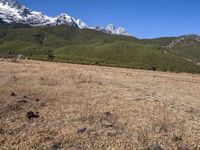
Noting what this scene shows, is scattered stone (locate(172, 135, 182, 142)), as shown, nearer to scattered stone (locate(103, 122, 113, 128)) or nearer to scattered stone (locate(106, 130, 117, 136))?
scattered stone (locate(106, 130, 117, 136))

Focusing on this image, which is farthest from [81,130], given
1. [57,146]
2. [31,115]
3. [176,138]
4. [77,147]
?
[176,138]

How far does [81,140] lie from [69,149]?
4.07 feet

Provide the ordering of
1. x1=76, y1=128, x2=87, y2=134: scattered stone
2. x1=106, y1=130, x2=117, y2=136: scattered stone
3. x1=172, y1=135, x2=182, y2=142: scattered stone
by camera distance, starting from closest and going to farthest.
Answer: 1. x1=172, y1=135, x2=182, y2=142: scattered stone
2. x1=106, y1=130, x2=117, y2=136: scattered stone
3. x1=76, y1=128, x2=87, y2=134: scattered stone

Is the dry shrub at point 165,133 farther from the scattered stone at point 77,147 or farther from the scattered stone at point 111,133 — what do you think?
the scattered stone at point 77,147

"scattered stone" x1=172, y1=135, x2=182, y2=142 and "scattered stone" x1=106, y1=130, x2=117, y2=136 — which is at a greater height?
"scattered stone" x1=106, y1=130, x2=117, y2=136

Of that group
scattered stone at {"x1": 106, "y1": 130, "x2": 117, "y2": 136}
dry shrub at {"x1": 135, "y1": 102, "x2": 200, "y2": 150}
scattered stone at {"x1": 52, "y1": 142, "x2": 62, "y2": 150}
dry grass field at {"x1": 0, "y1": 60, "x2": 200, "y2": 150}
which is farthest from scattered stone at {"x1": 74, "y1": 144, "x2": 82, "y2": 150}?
dry shrub at {"x1": 135, "y1": 102, "x2": 200, "y2": 150}

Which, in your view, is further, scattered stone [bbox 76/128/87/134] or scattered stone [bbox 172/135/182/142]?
scattered stone [bbox 76/128/87/134]

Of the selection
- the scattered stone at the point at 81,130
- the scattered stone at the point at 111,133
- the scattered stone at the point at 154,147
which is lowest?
the scattered stone at the point at 154,147

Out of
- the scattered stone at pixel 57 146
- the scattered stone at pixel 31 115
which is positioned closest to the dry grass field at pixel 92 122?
the scattered stone at pixel 57 146

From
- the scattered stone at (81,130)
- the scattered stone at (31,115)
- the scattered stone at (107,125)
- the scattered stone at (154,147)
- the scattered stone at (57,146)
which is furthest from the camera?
the scattered stone at (31,115)

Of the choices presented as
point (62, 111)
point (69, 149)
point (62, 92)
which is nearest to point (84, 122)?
point (62, 111)

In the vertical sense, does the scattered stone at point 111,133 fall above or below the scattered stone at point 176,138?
above

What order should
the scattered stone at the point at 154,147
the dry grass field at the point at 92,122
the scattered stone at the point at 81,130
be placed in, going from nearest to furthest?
1. the scattered stone at the point at 154,147
2. the dry grass field at the point at 92,122
3. the scattered stone at the point at 81,130

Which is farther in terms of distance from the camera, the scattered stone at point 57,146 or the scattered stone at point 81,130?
the scattered stone at point 81,130
